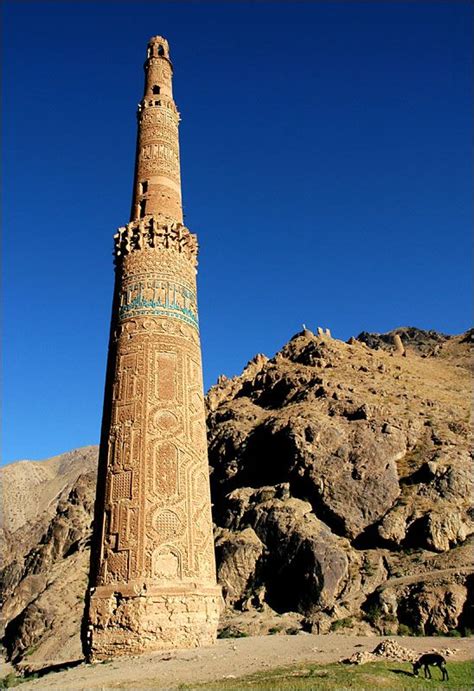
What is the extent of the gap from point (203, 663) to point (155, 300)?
794cm

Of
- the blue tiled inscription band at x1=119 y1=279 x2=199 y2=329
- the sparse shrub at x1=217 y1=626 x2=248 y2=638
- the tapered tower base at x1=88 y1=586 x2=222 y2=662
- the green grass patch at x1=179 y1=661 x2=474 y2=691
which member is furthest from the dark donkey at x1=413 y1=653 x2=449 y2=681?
the sparse shrub at x1=217 y1=626 x2=248 y2=638

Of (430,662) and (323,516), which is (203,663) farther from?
(323,516)

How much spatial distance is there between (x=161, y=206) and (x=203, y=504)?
26.8 feet

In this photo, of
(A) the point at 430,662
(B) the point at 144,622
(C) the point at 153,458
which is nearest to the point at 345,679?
(A) the point at 430,662

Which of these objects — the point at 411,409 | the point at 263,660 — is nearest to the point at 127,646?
the point at 263,660

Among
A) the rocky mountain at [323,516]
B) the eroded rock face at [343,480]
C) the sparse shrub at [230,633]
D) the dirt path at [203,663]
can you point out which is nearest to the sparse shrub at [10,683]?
the dirt path at [203,663]

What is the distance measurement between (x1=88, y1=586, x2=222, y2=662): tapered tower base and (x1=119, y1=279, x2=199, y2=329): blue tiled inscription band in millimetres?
6217

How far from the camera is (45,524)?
44.2 metres

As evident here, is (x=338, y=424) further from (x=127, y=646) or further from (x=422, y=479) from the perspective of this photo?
(x=127, y=646)

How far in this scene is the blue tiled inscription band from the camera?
14.3 metres

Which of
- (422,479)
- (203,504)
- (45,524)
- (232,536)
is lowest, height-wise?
(203,504)

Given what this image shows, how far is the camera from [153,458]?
12.4m

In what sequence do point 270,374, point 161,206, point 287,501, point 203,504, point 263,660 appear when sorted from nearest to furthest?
point 263,660, point 203,504, point 161,206, point 287,501, point 270,374

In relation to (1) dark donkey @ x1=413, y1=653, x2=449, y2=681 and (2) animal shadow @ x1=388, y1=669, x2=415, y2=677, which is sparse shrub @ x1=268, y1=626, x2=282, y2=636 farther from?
(1) dark donkey @ x1=413, y1=653, x2=449, y2=681
